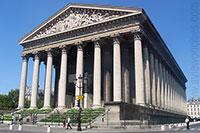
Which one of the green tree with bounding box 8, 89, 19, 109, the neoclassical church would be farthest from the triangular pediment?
the green tree with bounding box 8, 89, 19, 109

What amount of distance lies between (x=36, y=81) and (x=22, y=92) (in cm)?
448

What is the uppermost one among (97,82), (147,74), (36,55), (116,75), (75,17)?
(75,17)

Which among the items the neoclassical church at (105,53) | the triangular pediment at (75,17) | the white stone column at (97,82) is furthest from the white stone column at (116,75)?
the triangular pediment at (75,17)

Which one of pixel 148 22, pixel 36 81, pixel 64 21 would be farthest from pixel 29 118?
pixel 148 22

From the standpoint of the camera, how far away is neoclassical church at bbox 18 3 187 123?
3872 centimetres

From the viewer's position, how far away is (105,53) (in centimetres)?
4688

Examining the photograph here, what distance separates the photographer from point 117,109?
26734mm

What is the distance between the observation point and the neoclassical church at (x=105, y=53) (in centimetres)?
3872

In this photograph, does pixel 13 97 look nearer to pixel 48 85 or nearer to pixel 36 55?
pixel 36 55

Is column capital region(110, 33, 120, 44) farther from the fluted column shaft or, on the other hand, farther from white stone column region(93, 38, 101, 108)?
white stone column region(93, 38, 101, 108)

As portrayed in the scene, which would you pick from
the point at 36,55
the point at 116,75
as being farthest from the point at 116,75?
the point at 36,55

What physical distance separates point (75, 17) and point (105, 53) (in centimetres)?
1015

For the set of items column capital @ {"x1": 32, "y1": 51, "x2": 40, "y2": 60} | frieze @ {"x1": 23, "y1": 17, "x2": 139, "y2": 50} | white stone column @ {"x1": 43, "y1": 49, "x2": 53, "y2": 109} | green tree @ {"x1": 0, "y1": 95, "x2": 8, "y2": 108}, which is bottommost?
green tree @ {"x1": 0, "y1": 95, "x2": 8, "y2": 108}

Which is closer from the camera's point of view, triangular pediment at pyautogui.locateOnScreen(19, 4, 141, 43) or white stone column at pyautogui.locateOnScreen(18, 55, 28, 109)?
triangular pediment at pyautogui.locateOnScreen(19, 4, 141, 43)
